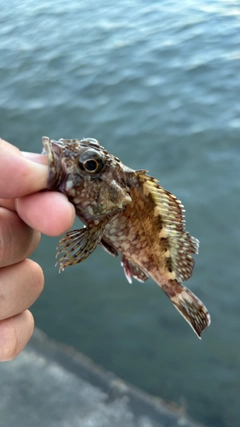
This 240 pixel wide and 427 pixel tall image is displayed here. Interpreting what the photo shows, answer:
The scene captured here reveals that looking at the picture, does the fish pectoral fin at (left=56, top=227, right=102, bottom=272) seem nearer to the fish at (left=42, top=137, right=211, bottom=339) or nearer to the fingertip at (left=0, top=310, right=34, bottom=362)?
the fish at (left=42, top=137, right=211, bottom=339)

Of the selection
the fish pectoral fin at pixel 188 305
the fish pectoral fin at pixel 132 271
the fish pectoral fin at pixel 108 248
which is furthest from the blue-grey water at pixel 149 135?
the fish pectoral fin at pixel 108 248

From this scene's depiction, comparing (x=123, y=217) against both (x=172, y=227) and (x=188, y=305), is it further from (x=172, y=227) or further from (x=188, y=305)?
(x=188, y=305)

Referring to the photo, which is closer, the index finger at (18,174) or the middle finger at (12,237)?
the index finger at (18,174)

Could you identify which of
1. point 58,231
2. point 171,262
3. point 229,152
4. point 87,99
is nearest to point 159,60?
point 87,99

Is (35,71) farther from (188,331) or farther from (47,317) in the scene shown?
(188,331)

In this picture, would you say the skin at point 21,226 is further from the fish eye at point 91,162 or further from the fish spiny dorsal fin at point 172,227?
the fish spiny dorsal fin at point 172,227

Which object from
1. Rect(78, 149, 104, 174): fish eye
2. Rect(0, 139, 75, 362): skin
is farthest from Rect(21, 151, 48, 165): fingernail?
Rect(78, 149, 104, 174): fish eye
